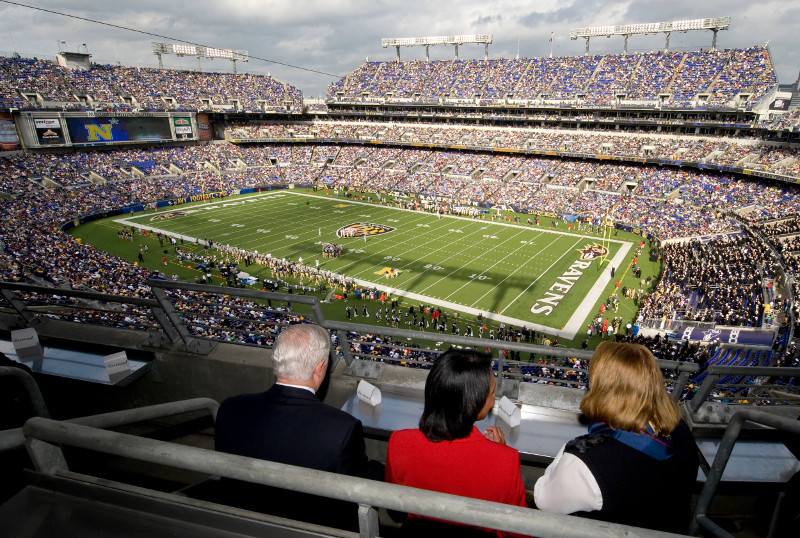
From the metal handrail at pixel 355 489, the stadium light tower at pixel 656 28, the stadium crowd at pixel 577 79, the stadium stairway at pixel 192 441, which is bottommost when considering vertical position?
the stadium stairway at pixel 192 441

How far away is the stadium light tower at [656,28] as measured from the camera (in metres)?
52.4

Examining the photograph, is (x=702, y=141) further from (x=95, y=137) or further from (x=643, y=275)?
(x=95, y=137)

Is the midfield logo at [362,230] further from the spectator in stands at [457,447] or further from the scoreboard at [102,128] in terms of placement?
the spectator in stands at [457,447]

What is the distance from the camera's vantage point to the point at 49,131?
153 ft

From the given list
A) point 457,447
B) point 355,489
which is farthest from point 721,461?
point 355,489

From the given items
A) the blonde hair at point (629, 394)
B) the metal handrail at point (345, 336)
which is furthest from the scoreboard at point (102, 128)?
the blonde hair at point (629, 394)

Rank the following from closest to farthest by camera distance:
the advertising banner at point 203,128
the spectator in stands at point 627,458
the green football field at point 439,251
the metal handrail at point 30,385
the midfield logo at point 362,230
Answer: the spectator in stands at point 627,458 → the metal handrail at point 30,385 → the green football field at point 439,251 → the midfield logo at point 362,230 → the advertising banner at point 203,128

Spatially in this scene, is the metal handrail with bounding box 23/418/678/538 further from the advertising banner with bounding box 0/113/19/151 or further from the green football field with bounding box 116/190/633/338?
the advertising banner with bounding box 0/113/19/151

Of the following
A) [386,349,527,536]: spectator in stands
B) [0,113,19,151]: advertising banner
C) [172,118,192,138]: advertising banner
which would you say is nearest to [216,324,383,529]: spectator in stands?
[386,349,527,536]: spectator in stands

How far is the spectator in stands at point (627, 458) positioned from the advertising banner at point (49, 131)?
2349 inches

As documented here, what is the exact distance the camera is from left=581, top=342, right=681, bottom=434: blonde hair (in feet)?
6.66

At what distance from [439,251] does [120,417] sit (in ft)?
103

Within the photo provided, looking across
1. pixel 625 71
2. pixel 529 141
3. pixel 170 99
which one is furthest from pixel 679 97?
pixel 170 99

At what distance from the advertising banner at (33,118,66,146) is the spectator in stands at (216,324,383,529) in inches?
2302
